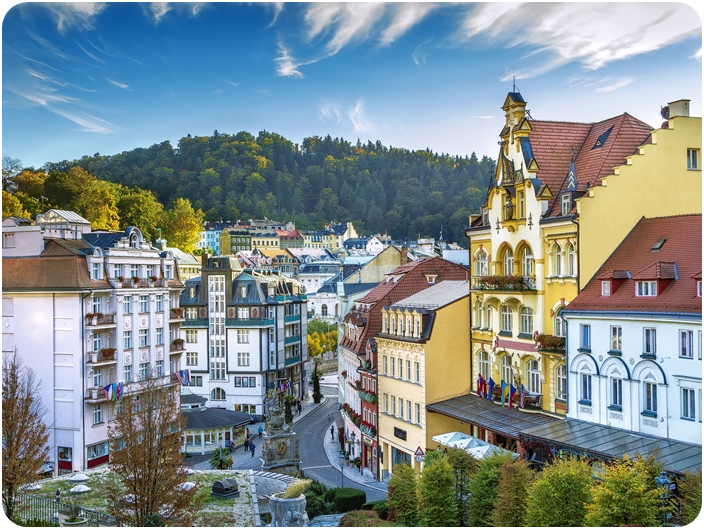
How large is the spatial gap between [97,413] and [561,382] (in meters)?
23.3

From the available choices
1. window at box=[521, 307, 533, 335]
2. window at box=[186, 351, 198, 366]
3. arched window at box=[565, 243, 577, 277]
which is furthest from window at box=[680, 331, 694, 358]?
window at box=[186, 351, 198, 366]

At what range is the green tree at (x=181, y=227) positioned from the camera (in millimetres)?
101500

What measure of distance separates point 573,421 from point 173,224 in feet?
Answer: 254

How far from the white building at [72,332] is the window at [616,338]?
23.8 meters

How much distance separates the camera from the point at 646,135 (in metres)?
35.7

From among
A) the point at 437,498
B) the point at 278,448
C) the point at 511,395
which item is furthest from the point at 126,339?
the point at 437,498

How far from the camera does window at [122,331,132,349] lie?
4597 centimetres

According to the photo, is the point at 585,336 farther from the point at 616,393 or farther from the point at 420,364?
the point at 420,364

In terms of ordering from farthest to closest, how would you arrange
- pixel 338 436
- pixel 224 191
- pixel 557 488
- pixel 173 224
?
pixel 224 191, pixel 173 224, pixel 338 436, pixel 557 488

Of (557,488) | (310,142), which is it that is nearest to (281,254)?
(310,142)

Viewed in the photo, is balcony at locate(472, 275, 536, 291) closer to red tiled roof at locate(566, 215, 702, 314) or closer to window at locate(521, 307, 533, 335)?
window at locate(521, 307, 533, 335)

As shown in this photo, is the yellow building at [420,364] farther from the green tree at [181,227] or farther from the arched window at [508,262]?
the green tree at [181,227]

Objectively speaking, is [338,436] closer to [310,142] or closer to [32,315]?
[32,315]

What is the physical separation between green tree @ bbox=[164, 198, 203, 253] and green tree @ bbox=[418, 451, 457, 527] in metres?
76.5
